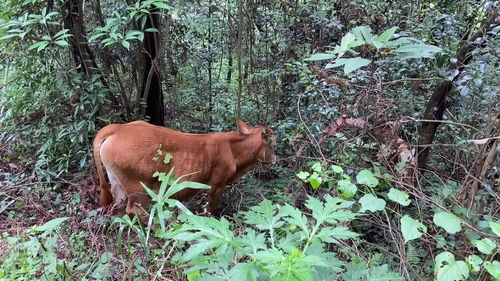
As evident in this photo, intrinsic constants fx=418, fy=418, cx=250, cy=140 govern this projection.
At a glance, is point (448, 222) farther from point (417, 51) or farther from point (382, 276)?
point (417, 51)

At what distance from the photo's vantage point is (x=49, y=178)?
192 inches

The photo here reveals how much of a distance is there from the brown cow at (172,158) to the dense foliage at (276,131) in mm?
282

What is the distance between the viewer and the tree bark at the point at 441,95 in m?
3.16

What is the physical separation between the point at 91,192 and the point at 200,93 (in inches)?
114

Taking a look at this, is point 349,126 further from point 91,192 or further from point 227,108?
point 227,108

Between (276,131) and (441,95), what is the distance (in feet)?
7.76

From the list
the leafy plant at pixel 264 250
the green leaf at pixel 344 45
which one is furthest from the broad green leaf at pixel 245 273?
the green leaf at pixel 344 45

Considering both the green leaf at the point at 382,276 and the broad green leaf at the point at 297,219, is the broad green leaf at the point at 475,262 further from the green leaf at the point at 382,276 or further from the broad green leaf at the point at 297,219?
the broad green leaf at the point at 297,219

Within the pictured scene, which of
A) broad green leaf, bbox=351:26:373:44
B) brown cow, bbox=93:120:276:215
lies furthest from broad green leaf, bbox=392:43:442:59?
brown cow, bbox=93:120:276:215

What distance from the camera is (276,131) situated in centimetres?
557

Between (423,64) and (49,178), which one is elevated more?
(423,64)

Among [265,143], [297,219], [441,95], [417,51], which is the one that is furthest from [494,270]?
[265,143]

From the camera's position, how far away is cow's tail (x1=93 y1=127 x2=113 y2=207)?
13.7 feet

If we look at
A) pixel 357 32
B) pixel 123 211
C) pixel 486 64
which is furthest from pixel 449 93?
pixel 123 211
